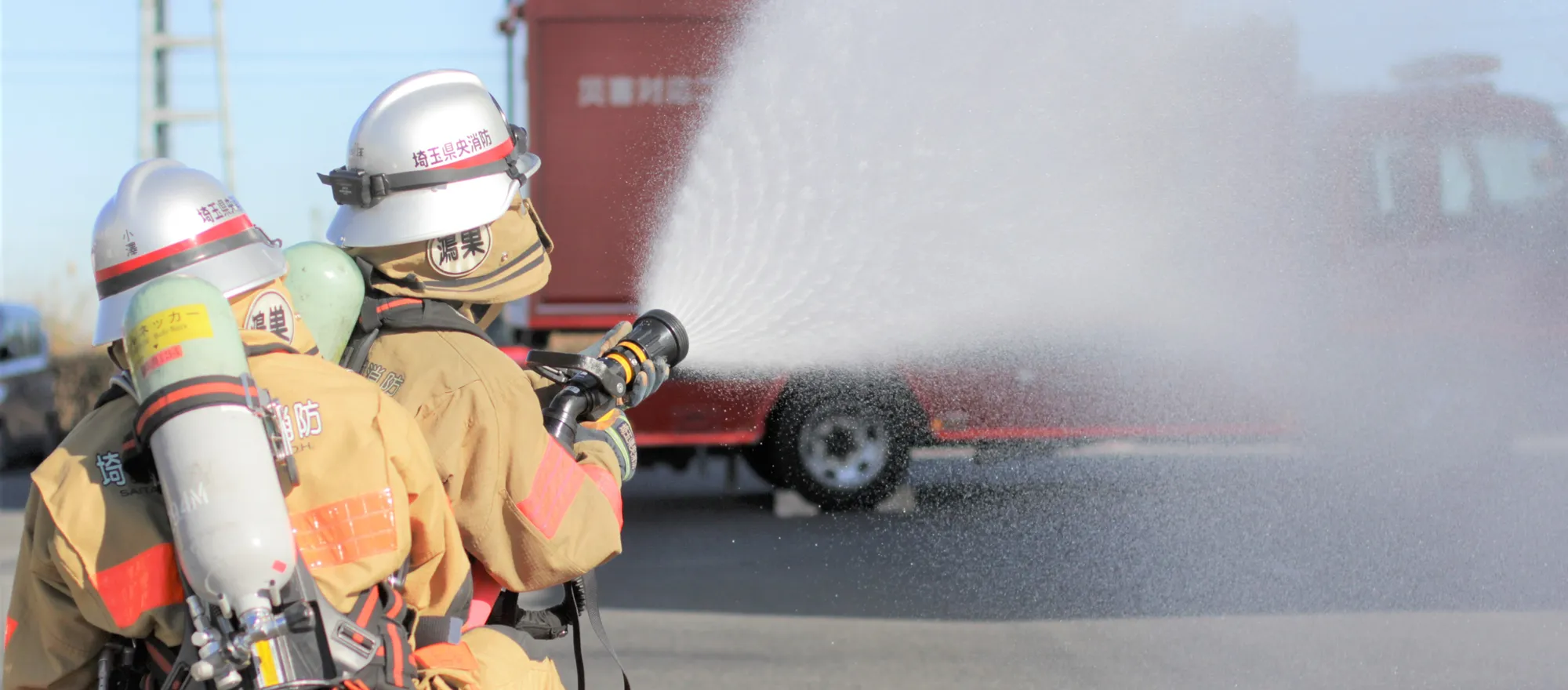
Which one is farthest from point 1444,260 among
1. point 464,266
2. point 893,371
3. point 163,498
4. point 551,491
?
point 163,498

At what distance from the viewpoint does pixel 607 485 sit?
227 cm

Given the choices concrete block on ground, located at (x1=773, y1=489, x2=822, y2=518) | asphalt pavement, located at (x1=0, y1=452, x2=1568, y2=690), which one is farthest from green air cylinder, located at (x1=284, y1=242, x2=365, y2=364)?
concrete block on ground, located at (x1=773, y1=489, x2=822, y2=518)

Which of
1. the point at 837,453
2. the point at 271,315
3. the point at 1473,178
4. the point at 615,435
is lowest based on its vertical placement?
the point at 837,453

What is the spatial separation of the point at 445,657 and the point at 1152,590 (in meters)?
4.56

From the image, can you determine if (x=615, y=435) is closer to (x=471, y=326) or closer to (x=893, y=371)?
(x=471, y=326)

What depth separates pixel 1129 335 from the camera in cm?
661

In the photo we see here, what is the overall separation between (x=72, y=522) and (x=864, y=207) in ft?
13.8

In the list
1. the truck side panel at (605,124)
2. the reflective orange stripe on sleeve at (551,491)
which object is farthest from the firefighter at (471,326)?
A: the truck side panel at (605,124)

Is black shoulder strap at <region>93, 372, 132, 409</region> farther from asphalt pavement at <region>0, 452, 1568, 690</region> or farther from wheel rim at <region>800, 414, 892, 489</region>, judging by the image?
wheel rim at <region>800, 414, 892, 489</region>

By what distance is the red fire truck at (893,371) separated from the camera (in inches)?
257

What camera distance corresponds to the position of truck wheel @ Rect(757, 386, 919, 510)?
7.77 m

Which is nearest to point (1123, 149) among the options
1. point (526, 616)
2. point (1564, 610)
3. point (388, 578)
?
point (1564, 610)

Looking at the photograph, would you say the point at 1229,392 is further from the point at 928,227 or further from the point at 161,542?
the point at 161,542

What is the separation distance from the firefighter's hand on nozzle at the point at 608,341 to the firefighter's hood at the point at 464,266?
0.55 ft
